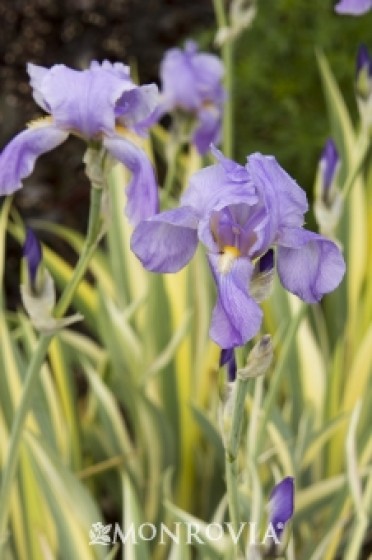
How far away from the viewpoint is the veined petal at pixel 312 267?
0.66 metres

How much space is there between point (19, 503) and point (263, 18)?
1.56m

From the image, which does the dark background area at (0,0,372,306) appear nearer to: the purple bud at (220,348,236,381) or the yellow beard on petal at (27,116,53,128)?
the yellow beard on petal at (27,116,53,128)

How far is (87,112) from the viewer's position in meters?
0.79

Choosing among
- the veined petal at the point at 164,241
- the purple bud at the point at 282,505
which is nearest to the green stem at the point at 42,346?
the veined petal at the point at 164,241

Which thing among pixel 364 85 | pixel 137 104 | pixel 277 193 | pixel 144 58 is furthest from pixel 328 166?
pixel 144 58

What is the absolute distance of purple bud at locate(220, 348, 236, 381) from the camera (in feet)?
2.46

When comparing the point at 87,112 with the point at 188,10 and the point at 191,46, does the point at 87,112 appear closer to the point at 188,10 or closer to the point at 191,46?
the point at 191,46

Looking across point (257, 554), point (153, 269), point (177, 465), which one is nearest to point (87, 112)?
point (153, 269)

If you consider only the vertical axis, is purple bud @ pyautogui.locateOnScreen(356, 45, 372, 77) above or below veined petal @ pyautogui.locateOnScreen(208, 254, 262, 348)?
above

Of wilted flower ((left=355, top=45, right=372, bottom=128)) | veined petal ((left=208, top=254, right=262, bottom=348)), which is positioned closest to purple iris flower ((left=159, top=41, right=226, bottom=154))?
wilted flower ((left=355, top=45, right=372, bottom=128))

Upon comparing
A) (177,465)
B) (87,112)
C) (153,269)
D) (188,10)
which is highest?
(188,10)

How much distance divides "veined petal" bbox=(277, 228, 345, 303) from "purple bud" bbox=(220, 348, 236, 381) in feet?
0.33

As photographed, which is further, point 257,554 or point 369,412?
point 369,412

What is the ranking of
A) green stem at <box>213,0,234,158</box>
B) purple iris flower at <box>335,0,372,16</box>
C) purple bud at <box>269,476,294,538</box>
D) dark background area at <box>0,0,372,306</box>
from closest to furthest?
purple bud at <box>269,476,294,538</box> < purple iris flower at <box>335,0,372,16</box> < green stem at <box>213,0,234,158</box> < dark background area at <box>0,0,372,306</box>
